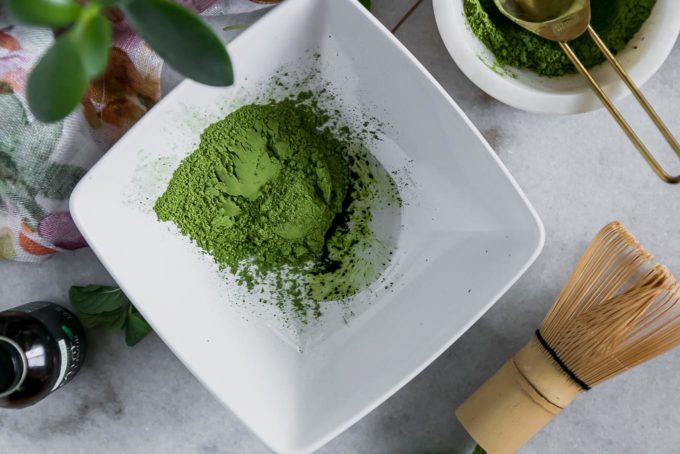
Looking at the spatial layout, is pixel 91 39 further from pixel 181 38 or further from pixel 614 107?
pixel 614 107

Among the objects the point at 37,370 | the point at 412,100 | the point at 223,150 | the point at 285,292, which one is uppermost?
the point at 412,100

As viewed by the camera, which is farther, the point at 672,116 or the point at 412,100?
the point at 672,116

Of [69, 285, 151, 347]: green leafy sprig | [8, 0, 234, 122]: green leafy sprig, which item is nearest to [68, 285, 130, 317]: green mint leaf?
[69, 285, 151, 347]: green leafy sprig

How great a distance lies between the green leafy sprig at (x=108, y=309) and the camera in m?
1.02

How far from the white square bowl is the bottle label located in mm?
176

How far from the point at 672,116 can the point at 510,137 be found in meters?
0.24

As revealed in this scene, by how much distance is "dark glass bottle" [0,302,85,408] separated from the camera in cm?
91

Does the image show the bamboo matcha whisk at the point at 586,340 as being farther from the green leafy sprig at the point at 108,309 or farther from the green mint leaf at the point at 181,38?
the green mint leaf at the point at 181,38

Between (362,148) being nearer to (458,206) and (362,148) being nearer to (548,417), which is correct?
(458,206)

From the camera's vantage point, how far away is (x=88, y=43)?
0.56 metres

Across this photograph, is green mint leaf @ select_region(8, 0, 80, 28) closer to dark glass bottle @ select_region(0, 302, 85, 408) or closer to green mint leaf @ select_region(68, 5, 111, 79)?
green mint leaf @ select_region(68, 5, 111, 79)

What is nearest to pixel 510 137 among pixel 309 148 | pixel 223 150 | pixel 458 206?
pixel 458 206

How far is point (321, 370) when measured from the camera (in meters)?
1.00

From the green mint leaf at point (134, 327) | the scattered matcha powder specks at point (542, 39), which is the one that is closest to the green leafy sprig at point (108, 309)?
the green mint leaf at point (134, 327)
